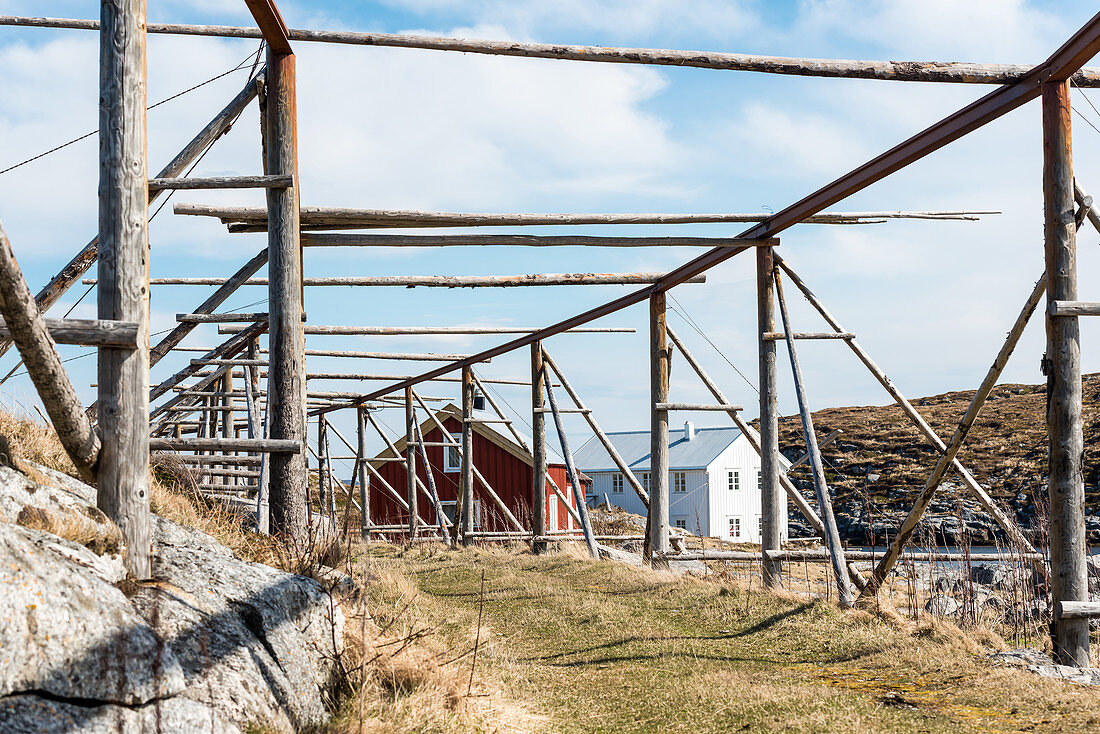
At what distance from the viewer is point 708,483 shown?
40.7 metres

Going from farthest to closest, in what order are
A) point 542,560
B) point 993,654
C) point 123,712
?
point 542,560
point 993,654
point 123,712

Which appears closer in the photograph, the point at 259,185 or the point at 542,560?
the point at 259,185

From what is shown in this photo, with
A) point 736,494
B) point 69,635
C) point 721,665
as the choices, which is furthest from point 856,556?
point 736,494

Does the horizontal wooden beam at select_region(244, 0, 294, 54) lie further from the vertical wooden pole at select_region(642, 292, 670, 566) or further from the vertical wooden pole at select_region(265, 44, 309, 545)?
the vertical wooden pole at select_region(642, 292, 670, 566)

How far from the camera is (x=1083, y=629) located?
21.6ft

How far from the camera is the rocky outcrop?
10.4 ft

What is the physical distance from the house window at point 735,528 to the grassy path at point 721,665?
32304 millimetres

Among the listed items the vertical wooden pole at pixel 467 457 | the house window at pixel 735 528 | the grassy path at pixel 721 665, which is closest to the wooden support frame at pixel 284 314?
the grassy path at pixel 721 665

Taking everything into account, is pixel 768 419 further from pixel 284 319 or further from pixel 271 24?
pixel 271 24

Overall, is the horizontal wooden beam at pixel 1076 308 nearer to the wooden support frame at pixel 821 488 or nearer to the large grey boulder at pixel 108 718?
the wooden support frame at pixel 821 488

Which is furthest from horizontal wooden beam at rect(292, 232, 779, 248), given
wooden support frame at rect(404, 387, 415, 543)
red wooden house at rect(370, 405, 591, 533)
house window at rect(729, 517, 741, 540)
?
house window at rect(729, 517, 741, 540)

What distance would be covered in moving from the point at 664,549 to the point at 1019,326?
661cm

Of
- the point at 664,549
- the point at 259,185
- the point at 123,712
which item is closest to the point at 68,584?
the point at 123,712

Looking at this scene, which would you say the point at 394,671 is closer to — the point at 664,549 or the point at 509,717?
the point at 509,717
